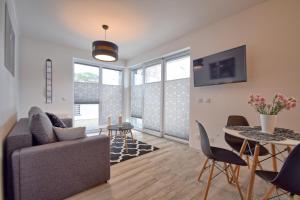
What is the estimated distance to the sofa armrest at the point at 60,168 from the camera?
135 cm

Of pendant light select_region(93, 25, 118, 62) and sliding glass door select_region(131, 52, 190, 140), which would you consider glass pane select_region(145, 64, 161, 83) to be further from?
pendant light select_region(93, 25, 118, 62)

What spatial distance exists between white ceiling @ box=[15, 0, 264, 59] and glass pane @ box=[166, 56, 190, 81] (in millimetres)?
631

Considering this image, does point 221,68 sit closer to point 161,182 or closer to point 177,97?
point 177,97

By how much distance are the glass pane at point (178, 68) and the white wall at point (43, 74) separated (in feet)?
9.15

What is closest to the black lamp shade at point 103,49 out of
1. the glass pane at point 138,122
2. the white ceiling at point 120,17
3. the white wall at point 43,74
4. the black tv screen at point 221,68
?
the white ceiling at point 120,17

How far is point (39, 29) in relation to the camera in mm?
3357

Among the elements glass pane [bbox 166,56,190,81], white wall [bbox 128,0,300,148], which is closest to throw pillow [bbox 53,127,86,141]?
white wall [bbox 128,0,300,148]

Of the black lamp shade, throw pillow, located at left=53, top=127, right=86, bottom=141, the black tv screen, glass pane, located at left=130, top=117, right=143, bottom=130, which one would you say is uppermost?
the black lamp shade

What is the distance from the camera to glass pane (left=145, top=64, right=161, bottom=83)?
4598 millimetres

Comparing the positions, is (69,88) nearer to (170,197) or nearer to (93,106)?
(93,106)

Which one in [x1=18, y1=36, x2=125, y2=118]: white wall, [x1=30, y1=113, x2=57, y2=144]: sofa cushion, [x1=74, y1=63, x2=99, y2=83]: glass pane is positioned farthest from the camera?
[x1=74, y1=63, x2=99, y2=83]: glass pane

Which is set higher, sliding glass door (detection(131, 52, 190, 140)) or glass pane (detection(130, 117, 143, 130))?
sliding glass door (detection(131, 52, 190, 140))

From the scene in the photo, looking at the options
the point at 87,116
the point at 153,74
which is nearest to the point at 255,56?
the point at 153,74

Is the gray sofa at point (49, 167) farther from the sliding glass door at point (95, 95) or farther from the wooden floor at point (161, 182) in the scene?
the sliding glass door at point (95, 95)
